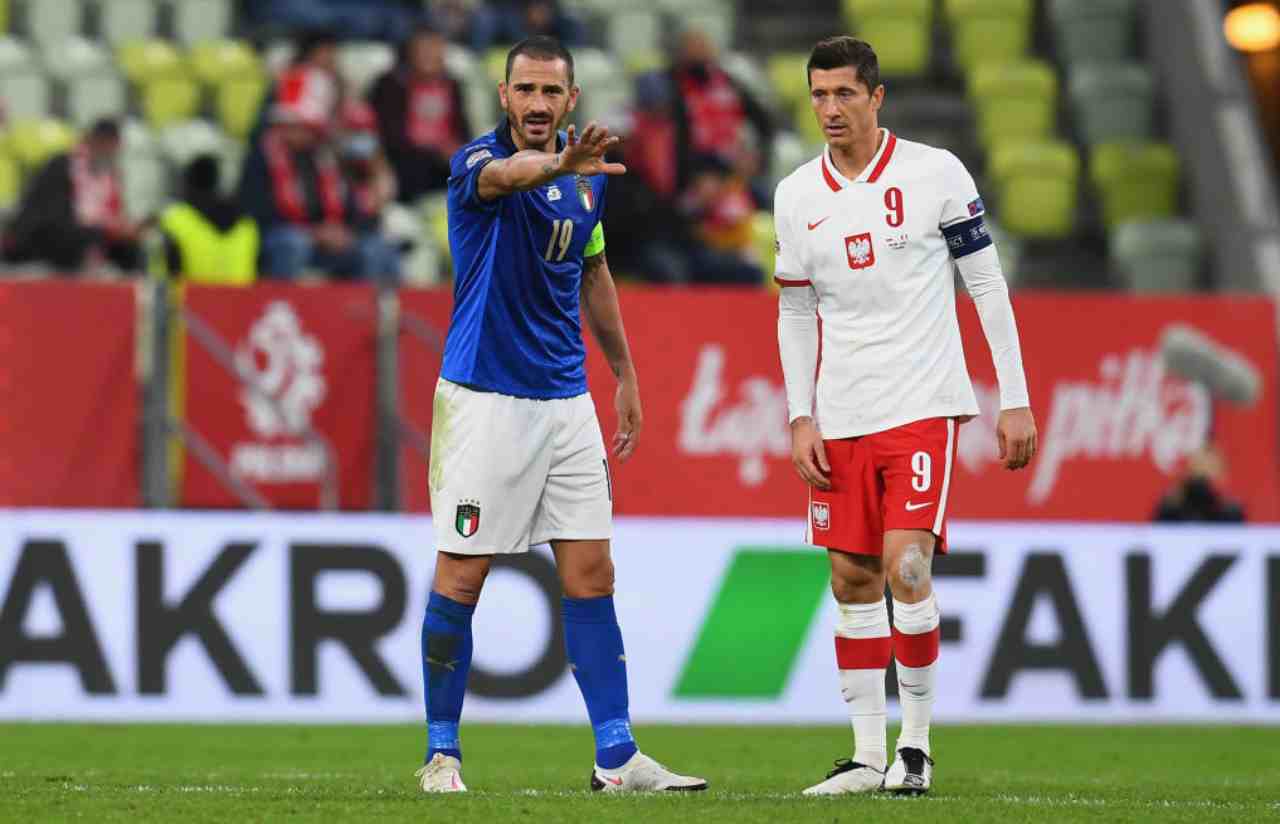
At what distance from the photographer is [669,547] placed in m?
11.7

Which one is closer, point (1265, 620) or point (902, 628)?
point (902, 628)

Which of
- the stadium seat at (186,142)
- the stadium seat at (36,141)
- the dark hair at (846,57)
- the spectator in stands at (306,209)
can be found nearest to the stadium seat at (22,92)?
the stadium seat at (36,141)

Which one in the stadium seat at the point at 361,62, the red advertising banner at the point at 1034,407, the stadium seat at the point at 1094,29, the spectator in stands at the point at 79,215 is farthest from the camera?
the stadium seat at the point at 1094,29

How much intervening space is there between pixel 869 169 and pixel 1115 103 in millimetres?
10766

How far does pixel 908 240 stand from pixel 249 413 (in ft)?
21.8

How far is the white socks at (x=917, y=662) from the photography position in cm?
710

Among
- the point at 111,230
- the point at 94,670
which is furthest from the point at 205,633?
the point at 111,230

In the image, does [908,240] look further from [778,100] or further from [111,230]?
[778,100]

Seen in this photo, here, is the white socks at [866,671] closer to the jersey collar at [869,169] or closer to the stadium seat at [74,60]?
the jersey collar at [869,169]

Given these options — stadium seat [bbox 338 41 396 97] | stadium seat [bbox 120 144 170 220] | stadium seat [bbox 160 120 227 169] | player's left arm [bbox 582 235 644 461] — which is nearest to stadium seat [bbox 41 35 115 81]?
stadium seat [bbox 160 120 227 169]

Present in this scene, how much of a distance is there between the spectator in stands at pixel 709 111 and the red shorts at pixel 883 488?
8.16 m

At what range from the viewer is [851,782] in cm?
711

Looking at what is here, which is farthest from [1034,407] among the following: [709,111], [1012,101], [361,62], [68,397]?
[68,397]

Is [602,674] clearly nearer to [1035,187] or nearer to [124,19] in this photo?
[1035,187]
